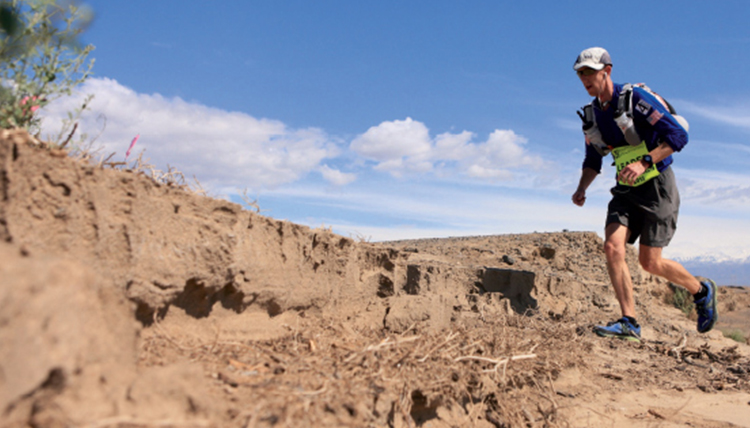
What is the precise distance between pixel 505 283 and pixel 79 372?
17.5 ft

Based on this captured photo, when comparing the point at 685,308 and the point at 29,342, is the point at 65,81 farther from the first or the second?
the point at 685,308

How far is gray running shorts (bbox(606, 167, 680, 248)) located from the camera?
4723 mm

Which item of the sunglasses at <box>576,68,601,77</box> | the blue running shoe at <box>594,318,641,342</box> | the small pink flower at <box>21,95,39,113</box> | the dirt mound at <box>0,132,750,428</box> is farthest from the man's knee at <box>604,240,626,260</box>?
the small pink flower at <box>21,95,39,113</box>

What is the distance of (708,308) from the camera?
5078mm

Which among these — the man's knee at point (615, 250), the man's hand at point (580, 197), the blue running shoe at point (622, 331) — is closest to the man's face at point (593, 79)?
the man's hand at point (580, 197)

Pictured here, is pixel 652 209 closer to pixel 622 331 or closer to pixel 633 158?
pixel 633 158

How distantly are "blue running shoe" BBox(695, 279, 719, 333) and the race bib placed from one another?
1.35 metres

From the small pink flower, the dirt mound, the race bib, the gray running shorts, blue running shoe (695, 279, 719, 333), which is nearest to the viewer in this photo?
the dirt mound

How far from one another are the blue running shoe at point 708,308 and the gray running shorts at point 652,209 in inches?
31.8

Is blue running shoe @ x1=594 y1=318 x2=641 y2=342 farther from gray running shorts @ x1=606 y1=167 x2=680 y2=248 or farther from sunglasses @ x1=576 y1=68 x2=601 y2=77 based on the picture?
sunglasses @ x1=576 y1=68 x2=601 y2=77

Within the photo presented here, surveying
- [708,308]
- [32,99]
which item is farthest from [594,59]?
[32,99]

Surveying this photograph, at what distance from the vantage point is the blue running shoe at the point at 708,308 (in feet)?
16.6

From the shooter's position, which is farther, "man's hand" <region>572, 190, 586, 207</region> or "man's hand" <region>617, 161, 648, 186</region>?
"man's hand" <region>572, 190, 586, 207</region>

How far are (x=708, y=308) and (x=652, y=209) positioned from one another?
124 centimetres
